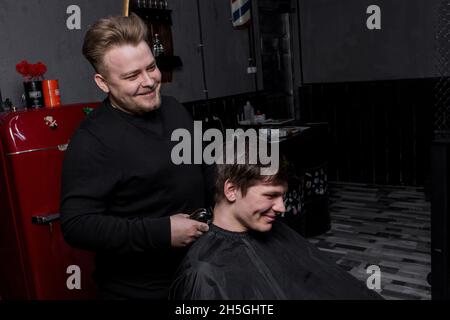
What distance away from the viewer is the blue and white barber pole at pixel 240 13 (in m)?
4.48

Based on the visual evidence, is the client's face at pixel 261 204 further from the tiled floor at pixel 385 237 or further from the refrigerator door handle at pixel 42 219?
the tiled floor at pixel 385 237

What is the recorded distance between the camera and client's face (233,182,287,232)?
1392 millimetres

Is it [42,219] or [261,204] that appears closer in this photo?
[261,204]

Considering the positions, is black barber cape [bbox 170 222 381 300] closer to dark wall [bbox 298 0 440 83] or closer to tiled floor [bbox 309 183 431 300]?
tiled floor [bbox 309 183 431 300]

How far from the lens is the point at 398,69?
15.6 feet

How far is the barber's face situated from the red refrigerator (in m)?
1.02

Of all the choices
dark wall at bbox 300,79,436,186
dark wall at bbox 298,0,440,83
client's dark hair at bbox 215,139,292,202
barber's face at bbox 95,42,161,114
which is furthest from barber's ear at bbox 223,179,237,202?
dark wall at bbox 298,0,440,83

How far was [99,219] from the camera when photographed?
1.17m

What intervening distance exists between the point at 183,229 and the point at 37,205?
1266mm

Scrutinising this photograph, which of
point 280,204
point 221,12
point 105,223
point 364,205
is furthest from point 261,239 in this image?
point 221,12

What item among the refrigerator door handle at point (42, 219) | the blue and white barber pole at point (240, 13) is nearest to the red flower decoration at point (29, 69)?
the refrigerator door handle at point (42, 219)

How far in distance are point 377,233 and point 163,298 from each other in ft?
8.76
